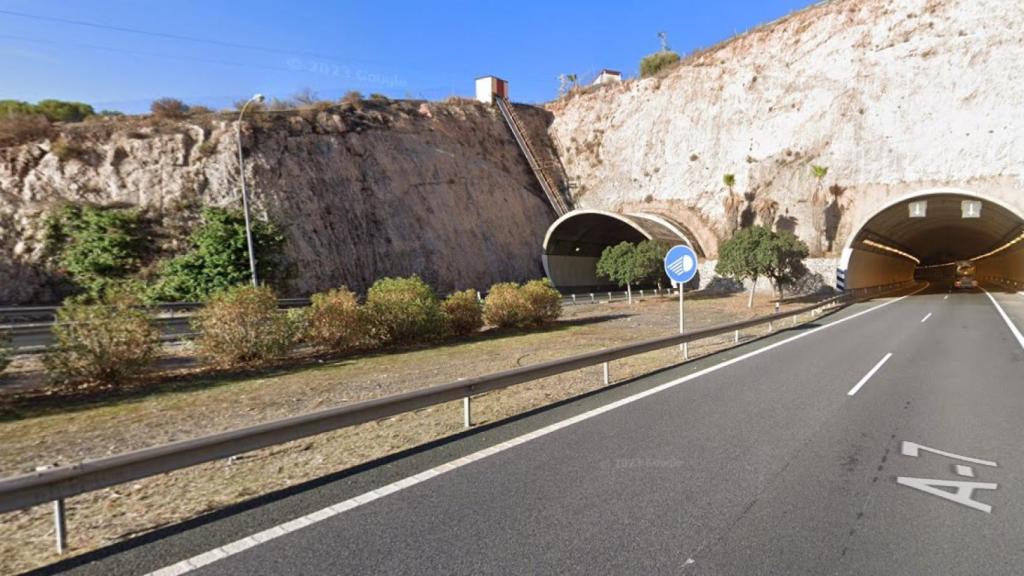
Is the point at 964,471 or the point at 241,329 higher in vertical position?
the point at 241,329

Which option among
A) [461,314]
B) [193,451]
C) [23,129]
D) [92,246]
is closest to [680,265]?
[461,314]

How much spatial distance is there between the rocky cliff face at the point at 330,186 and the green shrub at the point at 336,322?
18.2 m

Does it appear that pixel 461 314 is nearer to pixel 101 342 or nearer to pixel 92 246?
pixel 101 342

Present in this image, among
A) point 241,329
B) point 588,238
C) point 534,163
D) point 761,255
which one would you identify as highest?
point 534,163

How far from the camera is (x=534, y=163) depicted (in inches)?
2063

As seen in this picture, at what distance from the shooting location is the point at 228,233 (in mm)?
27875

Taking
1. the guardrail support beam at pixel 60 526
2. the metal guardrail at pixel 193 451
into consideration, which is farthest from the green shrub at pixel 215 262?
the guardrail support beam at pixel 60 526

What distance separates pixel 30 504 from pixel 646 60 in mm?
63743

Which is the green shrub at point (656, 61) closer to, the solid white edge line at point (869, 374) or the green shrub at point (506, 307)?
the green shrub at point (506, 307)

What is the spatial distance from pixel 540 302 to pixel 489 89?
39223 millimetres

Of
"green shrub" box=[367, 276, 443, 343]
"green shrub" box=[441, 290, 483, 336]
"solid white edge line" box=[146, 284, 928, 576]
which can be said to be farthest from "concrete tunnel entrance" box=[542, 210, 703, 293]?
"solid white edge line" box=[146, 284, 928, 576]

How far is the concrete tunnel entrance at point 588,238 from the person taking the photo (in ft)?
139

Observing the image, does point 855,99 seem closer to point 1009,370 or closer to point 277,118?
point 1009,370

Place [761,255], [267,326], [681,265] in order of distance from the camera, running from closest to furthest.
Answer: [681,265] < [267,326] < [761,255]
